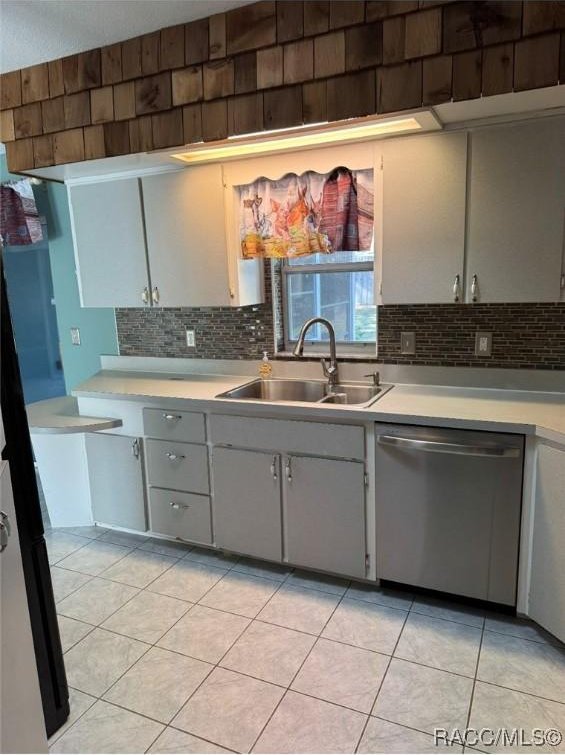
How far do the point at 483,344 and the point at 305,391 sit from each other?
0.98 m

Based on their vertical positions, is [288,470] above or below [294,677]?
above

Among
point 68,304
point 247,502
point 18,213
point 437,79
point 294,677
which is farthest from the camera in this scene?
point 68,304

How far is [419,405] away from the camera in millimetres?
2404

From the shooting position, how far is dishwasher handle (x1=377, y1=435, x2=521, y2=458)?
213 cm

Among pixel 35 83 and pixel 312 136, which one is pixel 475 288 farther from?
pixel 35 83

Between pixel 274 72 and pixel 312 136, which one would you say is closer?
pixel 274 72

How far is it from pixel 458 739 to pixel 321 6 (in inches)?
102

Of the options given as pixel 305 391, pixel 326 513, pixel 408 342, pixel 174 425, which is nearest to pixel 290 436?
pixel 326 513

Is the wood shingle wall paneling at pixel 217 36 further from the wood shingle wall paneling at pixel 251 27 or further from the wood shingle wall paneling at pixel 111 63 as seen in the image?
the wood shingle wall paneling at pixel 111 63

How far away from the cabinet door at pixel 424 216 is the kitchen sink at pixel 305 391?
56 cm

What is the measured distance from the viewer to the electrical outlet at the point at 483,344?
263 cm

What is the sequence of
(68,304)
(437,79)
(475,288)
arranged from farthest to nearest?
(68,304) < (475,288) < (437,79)

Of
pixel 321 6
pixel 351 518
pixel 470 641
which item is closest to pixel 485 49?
pixel 321 6

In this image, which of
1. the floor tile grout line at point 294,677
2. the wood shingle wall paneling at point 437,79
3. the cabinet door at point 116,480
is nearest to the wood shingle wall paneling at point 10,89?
the cabinet door at point 116,480
